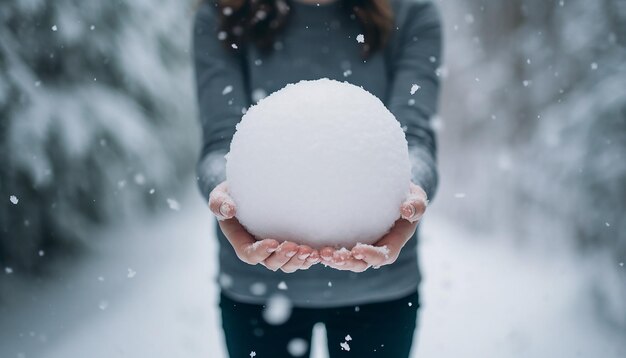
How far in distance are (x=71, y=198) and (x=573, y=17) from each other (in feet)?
8.45

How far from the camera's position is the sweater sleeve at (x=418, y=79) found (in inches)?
47.9

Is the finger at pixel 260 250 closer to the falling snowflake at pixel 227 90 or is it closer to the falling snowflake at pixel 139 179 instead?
the falling snowflake at pixel 227 90

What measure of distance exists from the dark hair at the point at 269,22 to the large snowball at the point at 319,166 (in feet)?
1.31

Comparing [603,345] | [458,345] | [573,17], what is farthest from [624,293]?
[573,17]

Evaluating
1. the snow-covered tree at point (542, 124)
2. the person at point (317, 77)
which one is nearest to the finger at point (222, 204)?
the person at point (317, 77)

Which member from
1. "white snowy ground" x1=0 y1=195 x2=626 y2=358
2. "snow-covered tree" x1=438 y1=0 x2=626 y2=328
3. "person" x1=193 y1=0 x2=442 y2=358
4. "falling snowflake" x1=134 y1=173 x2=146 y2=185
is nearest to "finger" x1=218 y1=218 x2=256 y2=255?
"person" x1=193 y1=0 x2=442 y2=358

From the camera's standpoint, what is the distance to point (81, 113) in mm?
2607

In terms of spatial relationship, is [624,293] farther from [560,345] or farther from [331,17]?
[331,17]

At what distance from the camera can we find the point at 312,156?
32.5 inches

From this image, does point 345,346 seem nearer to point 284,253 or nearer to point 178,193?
point 284,253

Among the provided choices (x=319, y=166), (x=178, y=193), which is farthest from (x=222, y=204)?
(x=178, y=193)

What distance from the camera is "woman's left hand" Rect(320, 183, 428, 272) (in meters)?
0.84

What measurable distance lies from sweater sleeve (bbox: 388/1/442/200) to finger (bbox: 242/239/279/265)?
42 cm

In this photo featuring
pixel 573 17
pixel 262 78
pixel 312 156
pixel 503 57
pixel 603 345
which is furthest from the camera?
pixel 503 57
